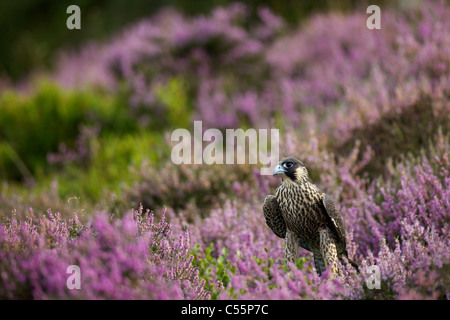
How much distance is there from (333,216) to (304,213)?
0.45 feet

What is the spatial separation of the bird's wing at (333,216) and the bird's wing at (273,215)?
10.6 inches

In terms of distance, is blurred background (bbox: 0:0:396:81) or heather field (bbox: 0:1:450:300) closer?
heather field (bbox: 0:1:450:300)

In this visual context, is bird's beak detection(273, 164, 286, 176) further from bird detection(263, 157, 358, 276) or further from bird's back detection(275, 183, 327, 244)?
bird's back detection(275, 183, 327, 244)

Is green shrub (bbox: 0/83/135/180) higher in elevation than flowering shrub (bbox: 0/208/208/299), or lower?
higher

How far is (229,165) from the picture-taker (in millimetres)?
4555

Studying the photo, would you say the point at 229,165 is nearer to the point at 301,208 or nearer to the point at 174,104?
the point at 301,208

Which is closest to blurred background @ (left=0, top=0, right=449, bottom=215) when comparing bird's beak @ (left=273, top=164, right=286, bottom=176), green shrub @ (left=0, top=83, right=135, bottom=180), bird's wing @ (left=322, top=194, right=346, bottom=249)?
green shrub @ (left=0, top=83, right=135, bottom=180)

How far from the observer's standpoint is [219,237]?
11.0 feet

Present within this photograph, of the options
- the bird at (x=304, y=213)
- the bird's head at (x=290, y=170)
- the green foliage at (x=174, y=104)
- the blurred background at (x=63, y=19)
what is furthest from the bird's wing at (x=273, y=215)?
the blurred background at (x=63, y=19)

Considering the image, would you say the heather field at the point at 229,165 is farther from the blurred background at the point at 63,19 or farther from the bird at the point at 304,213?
the blurred background at the point at 63,19

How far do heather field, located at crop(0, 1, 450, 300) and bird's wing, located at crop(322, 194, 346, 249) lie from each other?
17cm

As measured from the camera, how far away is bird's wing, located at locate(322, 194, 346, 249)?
2.48m

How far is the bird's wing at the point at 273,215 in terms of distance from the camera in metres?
2.69
